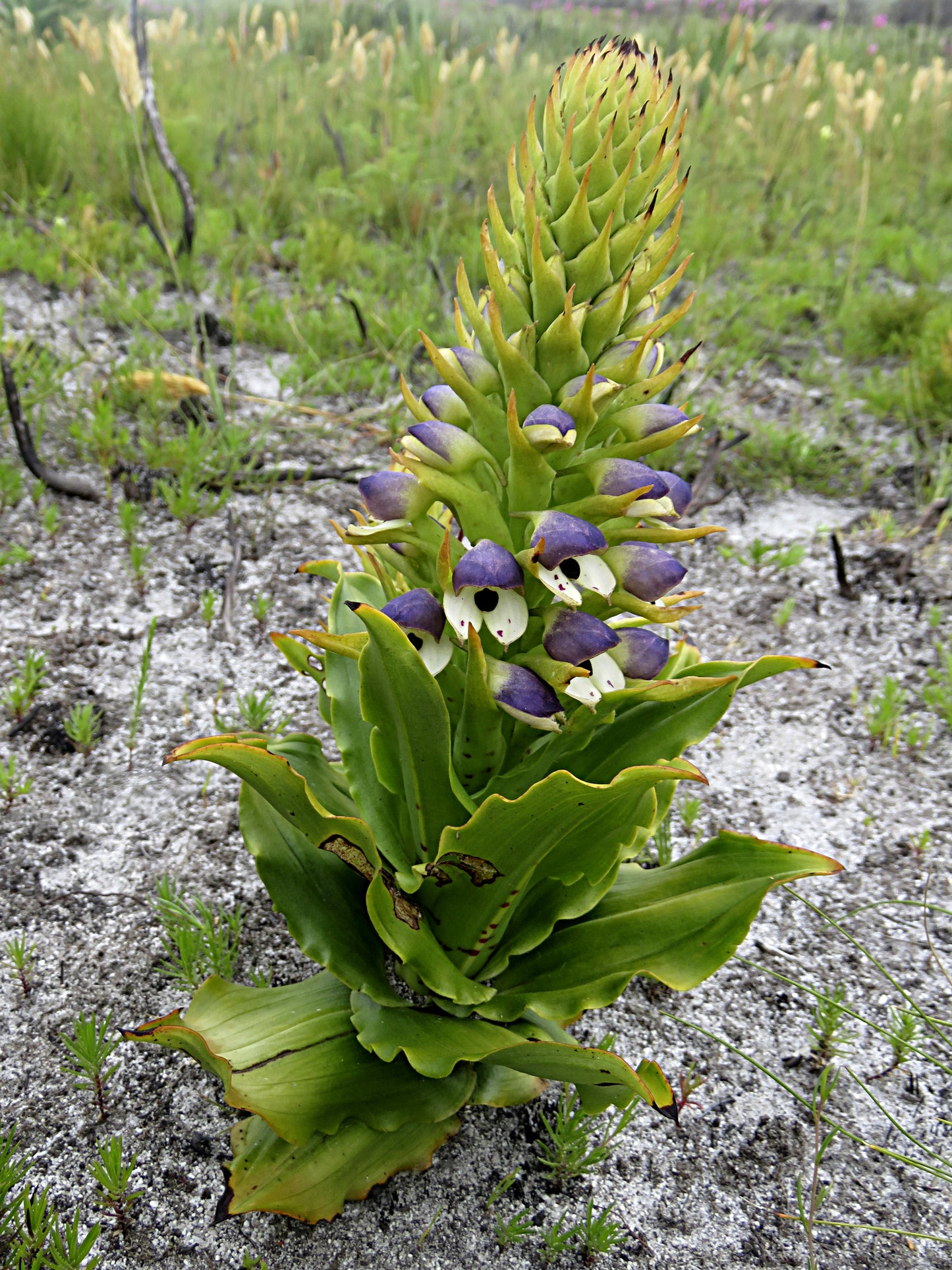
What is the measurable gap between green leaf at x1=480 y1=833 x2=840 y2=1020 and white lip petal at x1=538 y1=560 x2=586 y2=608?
65cm

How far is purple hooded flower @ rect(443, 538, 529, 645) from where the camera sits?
1350 millimetres

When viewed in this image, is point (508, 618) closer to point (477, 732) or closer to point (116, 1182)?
point (477, 732)

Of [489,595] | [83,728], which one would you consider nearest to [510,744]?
[489,595]

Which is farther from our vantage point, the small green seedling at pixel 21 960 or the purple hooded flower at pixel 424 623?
the small green seedling at pixel 21 960

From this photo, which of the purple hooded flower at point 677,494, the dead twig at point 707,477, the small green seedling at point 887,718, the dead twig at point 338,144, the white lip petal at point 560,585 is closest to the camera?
the white lip petal at point 560,585

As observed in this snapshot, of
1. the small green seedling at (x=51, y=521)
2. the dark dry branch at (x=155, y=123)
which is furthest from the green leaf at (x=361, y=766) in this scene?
the dark dry branch at (x=155, y=123)

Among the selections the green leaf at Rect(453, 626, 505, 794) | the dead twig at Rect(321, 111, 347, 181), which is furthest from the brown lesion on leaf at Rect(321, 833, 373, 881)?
the dead twig at Rect(321, 111, 347, 181)

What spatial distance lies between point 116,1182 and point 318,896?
627 mm

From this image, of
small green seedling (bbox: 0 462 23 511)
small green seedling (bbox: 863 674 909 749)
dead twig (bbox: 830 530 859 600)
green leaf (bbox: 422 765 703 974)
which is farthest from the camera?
dead twig (bbox: 830 530 859 600)

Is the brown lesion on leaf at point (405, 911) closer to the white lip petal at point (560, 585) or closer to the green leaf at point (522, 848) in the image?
the green leaf at point (522, 848)

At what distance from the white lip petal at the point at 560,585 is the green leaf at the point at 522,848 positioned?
283 mm

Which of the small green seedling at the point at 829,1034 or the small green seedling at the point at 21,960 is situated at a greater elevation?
the small green seedling at the point at 829,1034

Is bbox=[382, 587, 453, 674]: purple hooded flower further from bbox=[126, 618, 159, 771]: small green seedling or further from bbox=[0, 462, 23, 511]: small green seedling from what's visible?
bbox=[0, 462, 23, 511]: small green seedling

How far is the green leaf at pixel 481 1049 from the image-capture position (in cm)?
146
